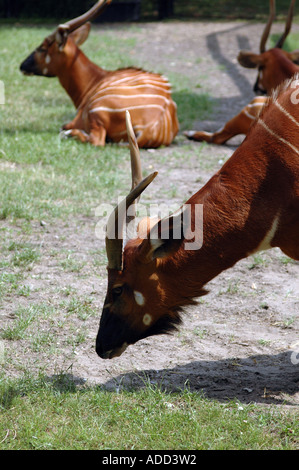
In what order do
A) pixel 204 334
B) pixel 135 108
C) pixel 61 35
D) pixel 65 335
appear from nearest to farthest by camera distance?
pixel 65 335 → pixel 204 334 → pixel 135 108 → pixel 61 35

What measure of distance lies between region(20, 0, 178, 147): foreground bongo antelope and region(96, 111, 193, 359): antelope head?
4.57m

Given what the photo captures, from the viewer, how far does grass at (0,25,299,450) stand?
320 centimetres

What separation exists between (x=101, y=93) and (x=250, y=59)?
6.40ft

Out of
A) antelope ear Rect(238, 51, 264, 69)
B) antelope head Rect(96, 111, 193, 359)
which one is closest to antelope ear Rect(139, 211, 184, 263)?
→ antelope head Rect(96, 111, 193, 359)

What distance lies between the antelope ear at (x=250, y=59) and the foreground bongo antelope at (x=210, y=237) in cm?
512

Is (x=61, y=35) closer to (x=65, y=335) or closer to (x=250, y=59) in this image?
(x=250, y=59)

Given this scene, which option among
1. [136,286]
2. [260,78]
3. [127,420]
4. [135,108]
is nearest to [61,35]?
[135,108]

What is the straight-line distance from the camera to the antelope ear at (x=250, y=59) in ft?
27.9

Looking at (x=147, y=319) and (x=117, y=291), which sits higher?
(x=117, y=291)

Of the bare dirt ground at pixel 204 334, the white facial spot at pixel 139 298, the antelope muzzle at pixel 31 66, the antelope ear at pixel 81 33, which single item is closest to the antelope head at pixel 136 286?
the white facial spot at pixel 139 298

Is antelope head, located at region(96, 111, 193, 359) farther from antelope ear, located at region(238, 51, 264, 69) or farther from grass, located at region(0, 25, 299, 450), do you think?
antelope ear, located at region(238, 51, 264, 69)

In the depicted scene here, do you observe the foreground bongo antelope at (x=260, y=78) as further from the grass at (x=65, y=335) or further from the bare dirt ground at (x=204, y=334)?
the bare dirt ground at (x=204, y=334)

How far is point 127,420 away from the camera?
334 cm
